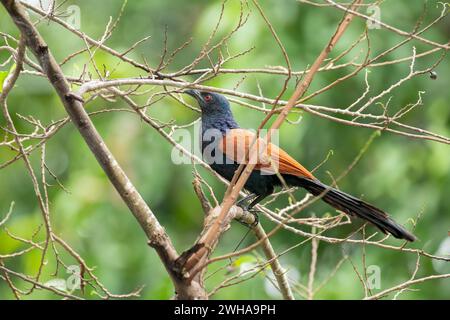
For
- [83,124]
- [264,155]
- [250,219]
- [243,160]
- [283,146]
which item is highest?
[283,146]

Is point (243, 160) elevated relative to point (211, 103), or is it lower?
lower

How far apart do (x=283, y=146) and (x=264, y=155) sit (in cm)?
255

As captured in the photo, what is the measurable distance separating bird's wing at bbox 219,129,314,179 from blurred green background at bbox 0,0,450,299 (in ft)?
3.83

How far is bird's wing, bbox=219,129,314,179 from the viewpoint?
13.0 ft

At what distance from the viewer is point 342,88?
7414mm

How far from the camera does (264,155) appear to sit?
395 cm

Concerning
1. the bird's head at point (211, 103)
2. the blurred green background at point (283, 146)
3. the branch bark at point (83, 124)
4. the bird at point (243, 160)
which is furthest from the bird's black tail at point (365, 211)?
the blurred green background at point (283, 146)

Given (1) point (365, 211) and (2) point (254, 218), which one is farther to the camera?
(2) point (254, 218)

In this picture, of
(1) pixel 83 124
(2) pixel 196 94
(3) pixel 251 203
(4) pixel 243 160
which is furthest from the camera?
(2) pixel 196 94

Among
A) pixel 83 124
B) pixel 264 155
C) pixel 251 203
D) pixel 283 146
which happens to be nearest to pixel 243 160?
pixel 264 155

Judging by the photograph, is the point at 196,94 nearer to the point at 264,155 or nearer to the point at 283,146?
the point at 264,155

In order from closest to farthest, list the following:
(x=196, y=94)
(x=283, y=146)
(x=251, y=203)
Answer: (x=251, y=203), (x=196, y=94), (x=283, y=146)

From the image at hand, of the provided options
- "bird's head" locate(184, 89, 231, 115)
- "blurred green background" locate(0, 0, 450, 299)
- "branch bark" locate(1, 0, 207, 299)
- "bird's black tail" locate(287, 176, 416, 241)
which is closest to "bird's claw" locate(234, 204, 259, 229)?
"bird's black tail" locate(287, 176, 416, 241)

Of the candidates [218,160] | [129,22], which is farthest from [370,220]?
[129,22]
